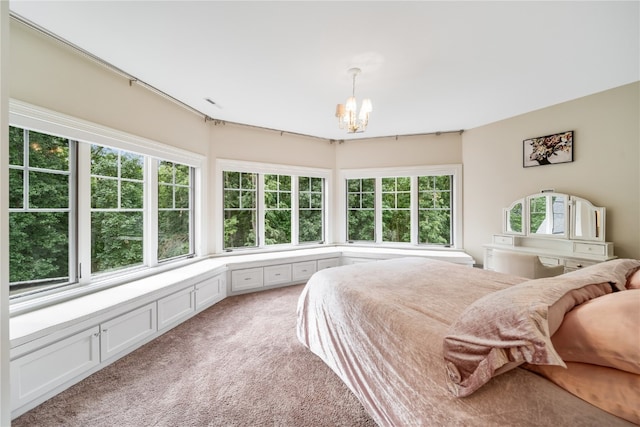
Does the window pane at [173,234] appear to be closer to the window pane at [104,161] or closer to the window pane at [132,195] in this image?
the window pane at [132,195]

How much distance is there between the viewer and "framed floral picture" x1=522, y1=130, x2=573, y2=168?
318cm

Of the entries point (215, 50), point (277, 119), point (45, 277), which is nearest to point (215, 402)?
point (45, 277)

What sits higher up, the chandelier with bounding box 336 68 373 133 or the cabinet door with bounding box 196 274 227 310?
the chandelier with bounding box 336 68 373 133

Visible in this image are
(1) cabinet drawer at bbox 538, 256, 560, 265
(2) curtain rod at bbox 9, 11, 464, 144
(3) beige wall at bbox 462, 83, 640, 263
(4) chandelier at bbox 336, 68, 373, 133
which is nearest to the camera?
(2) curtain rod at bbox 9, 11, 464, 144

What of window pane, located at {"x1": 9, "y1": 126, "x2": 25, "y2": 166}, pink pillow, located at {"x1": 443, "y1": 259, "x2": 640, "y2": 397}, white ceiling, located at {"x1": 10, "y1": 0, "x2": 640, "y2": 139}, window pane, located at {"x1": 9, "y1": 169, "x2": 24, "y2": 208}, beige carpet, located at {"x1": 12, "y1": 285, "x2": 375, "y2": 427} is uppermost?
white ceiling, located at {"x1": 10, "y1": 0, "x2": 640, "y2": 139}

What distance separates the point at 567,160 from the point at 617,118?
0.58m

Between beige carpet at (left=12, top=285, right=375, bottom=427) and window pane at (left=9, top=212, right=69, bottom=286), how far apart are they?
962 millimetres

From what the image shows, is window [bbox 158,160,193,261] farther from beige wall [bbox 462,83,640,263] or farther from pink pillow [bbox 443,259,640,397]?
beige wall [bbox 462,83,640,263]

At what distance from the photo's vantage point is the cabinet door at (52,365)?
1554mm

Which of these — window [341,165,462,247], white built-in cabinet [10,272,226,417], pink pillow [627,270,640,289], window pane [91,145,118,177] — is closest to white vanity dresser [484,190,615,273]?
window [341,165,462,247]

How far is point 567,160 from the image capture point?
3.19 m

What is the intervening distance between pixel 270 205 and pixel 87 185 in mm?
2549

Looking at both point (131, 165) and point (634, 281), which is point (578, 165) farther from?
point (131, 165)

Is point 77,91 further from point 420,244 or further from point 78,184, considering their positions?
point 420,244
